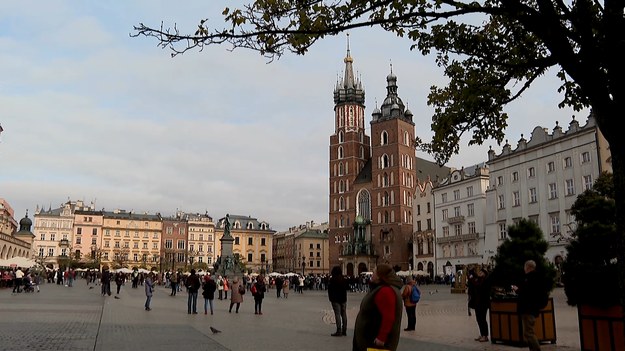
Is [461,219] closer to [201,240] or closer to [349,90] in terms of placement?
[349,90]

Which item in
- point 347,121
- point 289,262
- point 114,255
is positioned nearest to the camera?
point 347,121

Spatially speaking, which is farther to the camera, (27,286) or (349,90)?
(349,90)

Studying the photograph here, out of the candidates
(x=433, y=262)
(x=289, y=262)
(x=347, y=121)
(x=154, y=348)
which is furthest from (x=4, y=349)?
(x=289, y=262)

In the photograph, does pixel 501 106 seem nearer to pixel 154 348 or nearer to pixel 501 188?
pixel 154 348

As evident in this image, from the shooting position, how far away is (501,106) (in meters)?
9.94

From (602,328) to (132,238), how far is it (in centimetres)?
12400

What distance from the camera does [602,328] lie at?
9.56m

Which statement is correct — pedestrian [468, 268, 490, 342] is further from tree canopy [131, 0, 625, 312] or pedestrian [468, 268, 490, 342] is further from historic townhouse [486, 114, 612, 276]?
historic townhouse [486, 114, 612, 276]

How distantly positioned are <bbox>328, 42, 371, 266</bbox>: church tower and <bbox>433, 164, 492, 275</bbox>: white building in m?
26.4

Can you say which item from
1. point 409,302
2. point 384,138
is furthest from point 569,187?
point 384,138

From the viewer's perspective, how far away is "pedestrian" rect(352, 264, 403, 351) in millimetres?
5702

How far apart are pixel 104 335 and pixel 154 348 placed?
119 inches

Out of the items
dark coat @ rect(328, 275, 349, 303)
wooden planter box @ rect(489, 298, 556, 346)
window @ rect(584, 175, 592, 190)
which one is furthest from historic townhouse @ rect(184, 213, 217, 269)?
wooden planter box @ rect(489, 298, 556, 346)

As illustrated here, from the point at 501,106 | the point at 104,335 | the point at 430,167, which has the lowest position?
the point at 104,335
